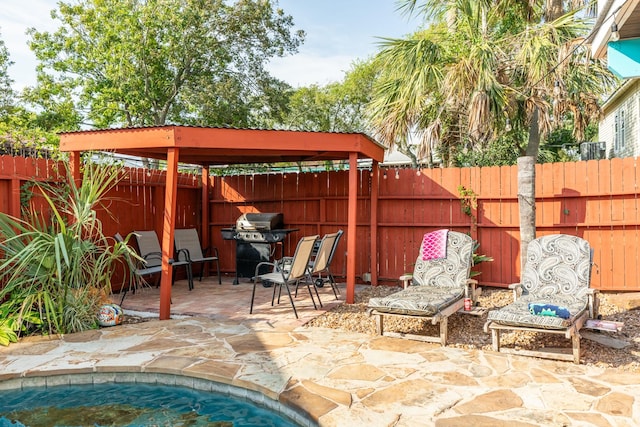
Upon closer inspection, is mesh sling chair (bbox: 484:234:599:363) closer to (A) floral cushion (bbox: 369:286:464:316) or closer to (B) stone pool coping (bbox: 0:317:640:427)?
(B) stone pool coping (bbox: 0:317:640:427)

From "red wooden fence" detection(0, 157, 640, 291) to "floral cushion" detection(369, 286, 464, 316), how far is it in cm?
229

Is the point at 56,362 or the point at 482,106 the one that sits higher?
the point at 482,106

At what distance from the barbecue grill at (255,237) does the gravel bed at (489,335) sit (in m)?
2.06

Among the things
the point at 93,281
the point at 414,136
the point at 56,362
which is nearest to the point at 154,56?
the point at 414,136

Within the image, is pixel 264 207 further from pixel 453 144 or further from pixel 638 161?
pixel 638 161

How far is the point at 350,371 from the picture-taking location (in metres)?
3.59

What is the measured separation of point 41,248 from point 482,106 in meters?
5.52

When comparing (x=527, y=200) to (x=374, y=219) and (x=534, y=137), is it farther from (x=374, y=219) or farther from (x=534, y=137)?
(x=374, y=219)

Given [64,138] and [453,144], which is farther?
[453,144]

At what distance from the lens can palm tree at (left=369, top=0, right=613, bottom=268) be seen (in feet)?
20.0

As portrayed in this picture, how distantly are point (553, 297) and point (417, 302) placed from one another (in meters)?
1.40

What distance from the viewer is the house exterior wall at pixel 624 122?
1016 cm

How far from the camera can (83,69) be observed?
16.5m

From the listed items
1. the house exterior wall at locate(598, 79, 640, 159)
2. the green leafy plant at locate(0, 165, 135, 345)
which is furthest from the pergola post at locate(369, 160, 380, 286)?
the house exterior wall at locate(598, 79, 640, 159)
